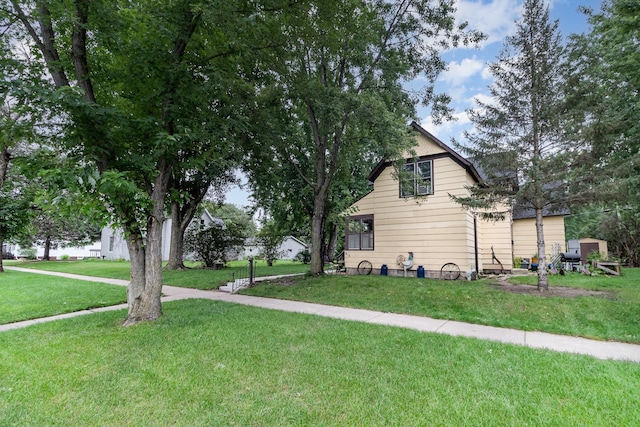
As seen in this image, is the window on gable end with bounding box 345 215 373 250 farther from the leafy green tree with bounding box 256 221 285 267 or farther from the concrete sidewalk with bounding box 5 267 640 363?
the leafy green tree with bounding box 256 221 285 267

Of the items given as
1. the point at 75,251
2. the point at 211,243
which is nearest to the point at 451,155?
the point at 211,243

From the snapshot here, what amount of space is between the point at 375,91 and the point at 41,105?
9840 mm

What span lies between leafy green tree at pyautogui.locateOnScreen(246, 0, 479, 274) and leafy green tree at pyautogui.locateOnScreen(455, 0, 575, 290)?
2.56 metres

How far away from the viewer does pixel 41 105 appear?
494 centimetres

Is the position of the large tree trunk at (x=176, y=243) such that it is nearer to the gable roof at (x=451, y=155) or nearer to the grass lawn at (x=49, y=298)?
the grass lawn at (x=49, y=298)

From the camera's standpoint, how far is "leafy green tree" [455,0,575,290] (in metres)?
8.50

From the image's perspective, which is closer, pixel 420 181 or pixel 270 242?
pixel 420 181

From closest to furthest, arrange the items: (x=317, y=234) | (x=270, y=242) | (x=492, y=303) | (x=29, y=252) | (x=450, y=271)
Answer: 1. (x=492, y=303)
2. (x=450, y=271)
3. (x=317, y=234)
4. (x=270, y=242)
5. (x=29, y=252)

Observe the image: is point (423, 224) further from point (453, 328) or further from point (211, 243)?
point (211, 243)

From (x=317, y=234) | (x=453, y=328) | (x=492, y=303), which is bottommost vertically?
(x=453, y=328)

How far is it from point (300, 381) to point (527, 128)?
30.9 ft

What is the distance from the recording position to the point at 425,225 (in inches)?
493

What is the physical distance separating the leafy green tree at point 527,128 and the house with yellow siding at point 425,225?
173 centimetres

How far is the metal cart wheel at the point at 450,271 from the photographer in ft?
38.3
